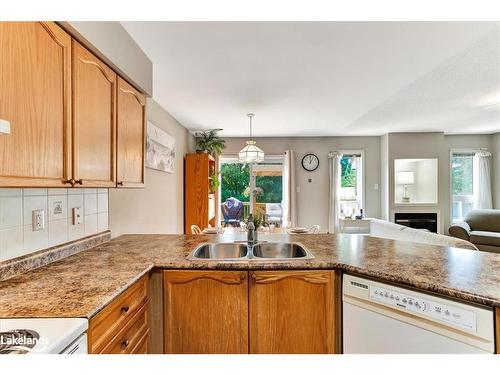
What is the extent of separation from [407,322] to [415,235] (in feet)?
6.09

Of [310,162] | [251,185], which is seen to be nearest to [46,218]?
[251,185]

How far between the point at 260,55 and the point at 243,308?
6.35ft

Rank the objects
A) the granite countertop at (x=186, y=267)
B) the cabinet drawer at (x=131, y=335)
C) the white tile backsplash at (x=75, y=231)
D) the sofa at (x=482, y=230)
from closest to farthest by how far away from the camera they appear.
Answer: the granite countertop at (x=186, y=267) → the cabinet drawer at (x=131, y=335) → the white tile backsplash at (x=75, y=231) → the sofa at (x=482, y=230)

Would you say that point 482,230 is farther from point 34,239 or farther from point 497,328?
point 34,239

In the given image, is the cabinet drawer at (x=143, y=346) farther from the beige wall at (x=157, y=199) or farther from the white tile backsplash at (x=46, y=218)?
the beige wall at (x=157, y=199)

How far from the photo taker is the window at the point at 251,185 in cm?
624

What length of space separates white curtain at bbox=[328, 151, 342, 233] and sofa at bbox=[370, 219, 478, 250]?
7.02ft

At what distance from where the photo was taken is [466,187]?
6.06m

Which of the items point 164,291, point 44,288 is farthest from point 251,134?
point 44,288

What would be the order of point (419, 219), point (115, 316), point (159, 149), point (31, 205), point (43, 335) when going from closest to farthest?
point (43, 335), point (115, 316), point (31, 205), point (159, 149), point (419, 219)

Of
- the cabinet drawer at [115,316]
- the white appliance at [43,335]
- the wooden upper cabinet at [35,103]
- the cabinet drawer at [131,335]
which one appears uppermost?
the wooden upper cabinet at [35,103]

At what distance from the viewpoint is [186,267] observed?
60.1 inches

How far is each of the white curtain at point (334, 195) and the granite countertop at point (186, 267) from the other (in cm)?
396

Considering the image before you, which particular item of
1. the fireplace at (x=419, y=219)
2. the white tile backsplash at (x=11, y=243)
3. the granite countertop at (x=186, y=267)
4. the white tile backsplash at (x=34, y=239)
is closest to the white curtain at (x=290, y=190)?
the fireplace at (x=419, y=219)
